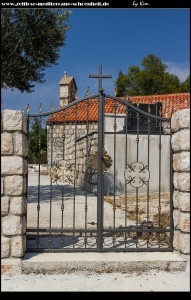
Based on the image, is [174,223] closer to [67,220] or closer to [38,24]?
[67,220]

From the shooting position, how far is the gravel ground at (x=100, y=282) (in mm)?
4062

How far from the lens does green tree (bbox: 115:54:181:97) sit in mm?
30297

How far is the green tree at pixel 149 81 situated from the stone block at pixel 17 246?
25867 millimetres

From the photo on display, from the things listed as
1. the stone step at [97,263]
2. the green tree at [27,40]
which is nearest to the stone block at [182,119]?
the stone step at [97,263]

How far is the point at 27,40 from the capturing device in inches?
399

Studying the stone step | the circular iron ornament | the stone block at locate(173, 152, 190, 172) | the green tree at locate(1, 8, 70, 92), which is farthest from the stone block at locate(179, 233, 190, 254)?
the green tree at locate(1, 8, 70, 92)

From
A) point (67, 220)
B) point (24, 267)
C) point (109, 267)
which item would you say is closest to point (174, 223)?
point (109, 267)

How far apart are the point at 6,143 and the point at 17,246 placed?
1288 millimetres

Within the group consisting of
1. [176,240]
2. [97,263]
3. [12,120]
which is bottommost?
[97,263]

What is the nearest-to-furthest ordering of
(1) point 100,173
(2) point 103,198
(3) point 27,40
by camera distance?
(1) point 100,173
(2) point 103,198
(3) point 27,40

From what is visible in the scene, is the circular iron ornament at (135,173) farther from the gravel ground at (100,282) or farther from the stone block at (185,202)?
the gravel ground at (100,282)

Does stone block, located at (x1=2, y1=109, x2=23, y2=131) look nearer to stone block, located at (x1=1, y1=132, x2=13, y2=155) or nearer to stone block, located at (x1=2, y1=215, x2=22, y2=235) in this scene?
stone block, located at (x1=1, y1=132, x2=13, y2=155)

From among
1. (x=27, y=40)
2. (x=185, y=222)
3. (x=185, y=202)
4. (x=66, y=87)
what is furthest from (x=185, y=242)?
(x=66, y=87)

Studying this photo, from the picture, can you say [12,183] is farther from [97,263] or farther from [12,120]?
[97,263]
